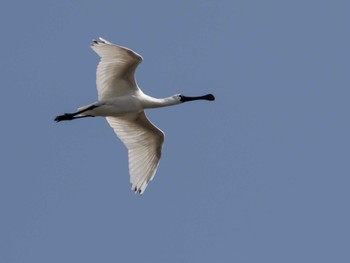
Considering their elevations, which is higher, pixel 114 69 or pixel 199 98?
pixel 114 69

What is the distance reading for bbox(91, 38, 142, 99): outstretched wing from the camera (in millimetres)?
24672

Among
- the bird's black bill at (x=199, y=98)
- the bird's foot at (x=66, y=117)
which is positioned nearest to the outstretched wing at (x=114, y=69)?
the bird's foot at (x=66, y=117)

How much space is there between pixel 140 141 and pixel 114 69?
219 centimetres

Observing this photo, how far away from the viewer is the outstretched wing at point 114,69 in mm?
24672

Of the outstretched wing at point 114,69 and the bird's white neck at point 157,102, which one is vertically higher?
the outstretched wing at point 114,69

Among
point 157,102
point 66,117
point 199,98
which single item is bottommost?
point 66,117

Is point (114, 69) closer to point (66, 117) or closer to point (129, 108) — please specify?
point (129, 108)

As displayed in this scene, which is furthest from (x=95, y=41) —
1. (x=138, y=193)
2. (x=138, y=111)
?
(x=138, y=193)

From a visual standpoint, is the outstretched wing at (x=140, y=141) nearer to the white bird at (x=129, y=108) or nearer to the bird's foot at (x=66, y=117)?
the white bird at (x=129, y=108)

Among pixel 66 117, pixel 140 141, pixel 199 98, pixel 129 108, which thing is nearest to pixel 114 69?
pixel 129 108

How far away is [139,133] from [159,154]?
65 centimetres

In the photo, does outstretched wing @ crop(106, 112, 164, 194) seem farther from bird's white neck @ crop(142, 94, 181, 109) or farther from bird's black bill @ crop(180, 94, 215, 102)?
bird's black bill @ crop(180, 94, 215, 102)

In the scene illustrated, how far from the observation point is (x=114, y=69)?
995 inches

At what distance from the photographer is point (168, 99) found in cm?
2616
